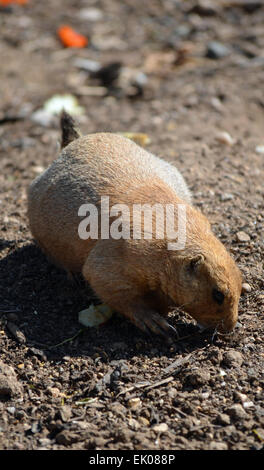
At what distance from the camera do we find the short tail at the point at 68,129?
655 cm

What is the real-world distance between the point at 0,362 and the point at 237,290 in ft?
6.18

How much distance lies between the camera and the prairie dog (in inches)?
189

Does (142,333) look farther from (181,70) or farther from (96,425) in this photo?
(181,70)

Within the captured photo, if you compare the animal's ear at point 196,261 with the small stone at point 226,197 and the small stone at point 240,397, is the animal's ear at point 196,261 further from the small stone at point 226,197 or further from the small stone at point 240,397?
the small stone at point 226,197

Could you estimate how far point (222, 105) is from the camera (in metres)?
9.60

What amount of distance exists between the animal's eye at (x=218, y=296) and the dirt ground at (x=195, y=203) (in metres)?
0.38

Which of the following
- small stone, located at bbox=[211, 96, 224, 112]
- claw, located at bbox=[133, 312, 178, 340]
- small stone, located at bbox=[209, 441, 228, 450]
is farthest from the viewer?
small stone, located at bbox=[211, 96, 224, 112]

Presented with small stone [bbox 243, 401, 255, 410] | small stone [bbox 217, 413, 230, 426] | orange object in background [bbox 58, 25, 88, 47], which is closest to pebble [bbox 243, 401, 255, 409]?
small stone [bbox 243, 401, 255, 410]

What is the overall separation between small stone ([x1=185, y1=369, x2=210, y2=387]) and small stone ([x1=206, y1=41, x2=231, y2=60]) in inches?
317

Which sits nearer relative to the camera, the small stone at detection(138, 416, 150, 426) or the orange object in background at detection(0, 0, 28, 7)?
the small stone at detection(138, 416, 150, 426)

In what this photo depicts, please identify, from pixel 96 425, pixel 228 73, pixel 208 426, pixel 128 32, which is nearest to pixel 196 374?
pixel 208 426

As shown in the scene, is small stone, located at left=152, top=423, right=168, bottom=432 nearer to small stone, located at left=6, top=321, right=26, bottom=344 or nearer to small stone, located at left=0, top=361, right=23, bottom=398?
small stone, located at left=0, top=361, right=23, bottom=398

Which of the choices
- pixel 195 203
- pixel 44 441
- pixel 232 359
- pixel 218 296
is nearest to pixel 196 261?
pixel 218 296
